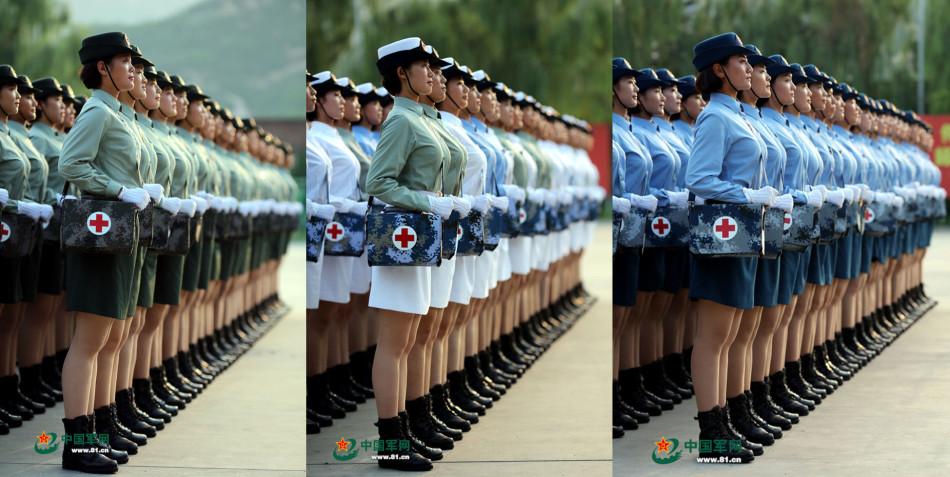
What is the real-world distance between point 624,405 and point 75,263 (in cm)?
237

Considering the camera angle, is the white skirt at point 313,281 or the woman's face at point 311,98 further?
the white skirt at point 313,281

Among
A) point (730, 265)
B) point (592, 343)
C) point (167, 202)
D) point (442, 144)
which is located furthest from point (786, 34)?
point (592, 343)

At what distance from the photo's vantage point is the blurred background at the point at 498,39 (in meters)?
5.13

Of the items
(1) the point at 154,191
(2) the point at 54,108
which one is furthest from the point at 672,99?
(2) the point at 54,108

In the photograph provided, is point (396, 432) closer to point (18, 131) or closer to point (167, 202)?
point (167, 202)

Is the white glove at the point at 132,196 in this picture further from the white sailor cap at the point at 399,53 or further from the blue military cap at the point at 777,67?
the blue military cap at the point at 777,67

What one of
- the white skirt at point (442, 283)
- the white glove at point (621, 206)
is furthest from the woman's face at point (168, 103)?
the white glove at point (621, 206)

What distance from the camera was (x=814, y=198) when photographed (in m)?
5.93

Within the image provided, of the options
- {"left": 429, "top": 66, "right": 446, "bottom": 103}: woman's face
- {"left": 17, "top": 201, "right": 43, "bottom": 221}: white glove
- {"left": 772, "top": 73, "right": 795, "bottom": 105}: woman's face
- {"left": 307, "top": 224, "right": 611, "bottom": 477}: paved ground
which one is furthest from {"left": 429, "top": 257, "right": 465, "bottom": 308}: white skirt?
{"left": 17, "top": 201, "right": 43, "bottom": 221}: white glove

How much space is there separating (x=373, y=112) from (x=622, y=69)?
1.16m

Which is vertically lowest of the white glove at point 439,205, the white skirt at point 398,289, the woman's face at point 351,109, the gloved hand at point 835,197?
the white skirt at point 398,289

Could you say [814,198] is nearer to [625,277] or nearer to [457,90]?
[625,277]

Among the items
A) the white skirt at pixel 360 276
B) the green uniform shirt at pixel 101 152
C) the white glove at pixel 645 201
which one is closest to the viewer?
the green uniform shirt at pixel 101 152

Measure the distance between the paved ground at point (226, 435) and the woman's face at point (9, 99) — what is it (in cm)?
158
